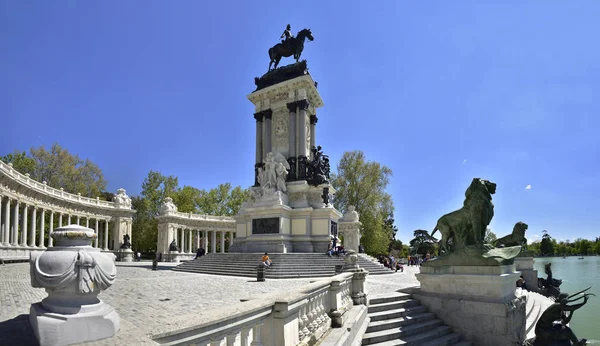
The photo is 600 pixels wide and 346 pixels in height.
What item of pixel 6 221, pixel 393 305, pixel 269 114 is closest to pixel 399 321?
pixel 393 305

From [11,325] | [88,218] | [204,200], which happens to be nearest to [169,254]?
[88,218]

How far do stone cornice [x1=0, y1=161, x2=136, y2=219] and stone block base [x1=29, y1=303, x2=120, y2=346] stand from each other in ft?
111

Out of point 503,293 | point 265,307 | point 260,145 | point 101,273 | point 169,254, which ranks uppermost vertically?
point 260,145

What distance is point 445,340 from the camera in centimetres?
830

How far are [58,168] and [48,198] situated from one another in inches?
416

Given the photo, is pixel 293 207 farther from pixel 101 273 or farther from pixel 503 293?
pixel 101 273

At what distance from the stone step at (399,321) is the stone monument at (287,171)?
13.6 m

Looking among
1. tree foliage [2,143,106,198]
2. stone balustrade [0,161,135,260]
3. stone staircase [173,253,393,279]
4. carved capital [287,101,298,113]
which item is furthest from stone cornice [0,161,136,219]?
carved capital [287,101,298,113]

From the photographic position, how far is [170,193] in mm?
50875

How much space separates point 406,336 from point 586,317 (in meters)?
11.8

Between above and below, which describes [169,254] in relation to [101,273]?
below

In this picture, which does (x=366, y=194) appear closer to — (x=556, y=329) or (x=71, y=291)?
(x=556, y=329)

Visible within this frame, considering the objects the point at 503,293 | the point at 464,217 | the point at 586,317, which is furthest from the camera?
the point at 586,317

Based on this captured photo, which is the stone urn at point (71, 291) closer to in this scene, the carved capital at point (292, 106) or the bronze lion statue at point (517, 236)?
the bronze lion statue at point (517, 236)
